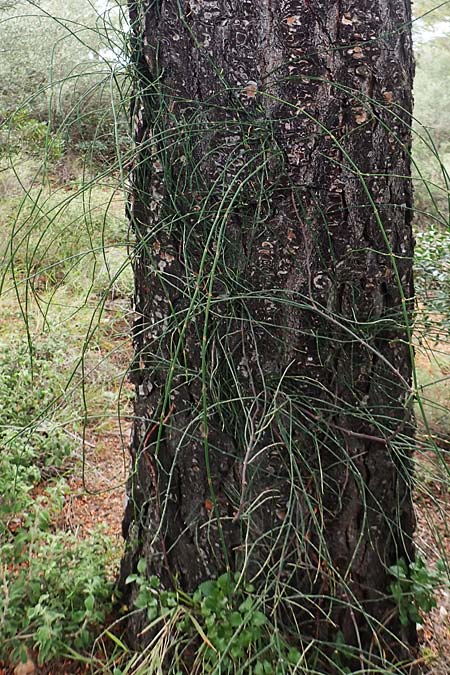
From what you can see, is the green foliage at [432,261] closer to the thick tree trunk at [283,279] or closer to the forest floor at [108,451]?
the forest floor at [108,451]

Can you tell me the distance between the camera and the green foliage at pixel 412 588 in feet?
3.39

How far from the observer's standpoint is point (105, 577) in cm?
122

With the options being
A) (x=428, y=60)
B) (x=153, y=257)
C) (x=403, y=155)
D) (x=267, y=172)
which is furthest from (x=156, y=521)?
(x=428, y=60)

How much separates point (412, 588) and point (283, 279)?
57cm

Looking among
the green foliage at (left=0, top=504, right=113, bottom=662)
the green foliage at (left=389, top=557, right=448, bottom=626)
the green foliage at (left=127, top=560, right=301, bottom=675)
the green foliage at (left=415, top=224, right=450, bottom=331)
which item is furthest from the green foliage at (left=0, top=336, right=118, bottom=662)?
the green foliage at (left=415, top=224, right=450, bottom=331)

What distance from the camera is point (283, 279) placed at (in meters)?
0.93

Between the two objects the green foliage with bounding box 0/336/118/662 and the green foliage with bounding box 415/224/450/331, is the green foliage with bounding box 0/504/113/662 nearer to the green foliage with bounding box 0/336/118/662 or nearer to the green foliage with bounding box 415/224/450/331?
the green foliage with bounding box 0/336/118/662

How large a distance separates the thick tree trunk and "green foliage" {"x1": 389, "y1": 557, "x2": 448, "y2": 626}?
0.02m

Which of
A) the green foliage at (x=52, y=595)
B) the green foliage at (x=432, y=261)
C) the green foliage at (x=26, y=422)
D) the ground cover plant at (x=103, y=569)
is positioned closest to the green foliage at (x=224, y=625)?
the ground cover plant at (x=103, y=569)

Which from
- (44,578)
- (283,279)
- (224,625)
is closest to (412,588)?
(224,625)

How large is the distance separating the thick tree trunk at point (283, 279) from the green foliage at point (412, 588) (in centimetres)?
2

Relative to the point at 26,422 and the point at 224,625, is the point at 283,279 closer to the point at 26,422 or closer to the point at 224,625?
the point at 224,625

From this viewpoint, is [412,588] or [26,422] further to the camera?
[26,422]

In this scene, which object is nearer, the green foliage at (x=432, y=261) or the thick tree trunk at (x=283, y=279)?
the thick tree trunk at (x=283, y=279)
